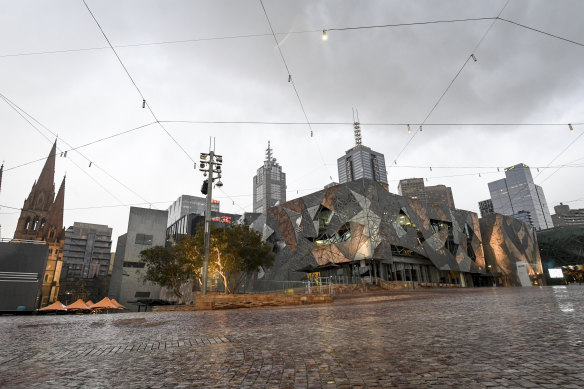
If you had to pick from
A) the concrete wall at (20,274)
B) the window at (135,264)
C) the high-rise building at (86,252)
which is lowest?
the concrete wall at (20,274)

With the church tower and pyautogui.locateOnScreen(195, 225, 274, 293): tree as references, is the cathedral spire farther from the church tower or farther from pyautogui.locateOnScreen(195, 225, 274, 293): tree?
pyautogui.locateOnScreen(195, 225, 274, 293): tree

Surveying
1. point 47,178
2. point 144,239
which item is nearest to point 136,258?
point 144,239

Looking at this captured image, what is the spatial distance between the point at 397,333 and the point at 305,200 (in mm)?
42371

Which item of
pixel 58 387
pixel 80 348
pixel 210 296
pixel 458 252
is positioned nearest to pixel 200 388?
pixel 58 387

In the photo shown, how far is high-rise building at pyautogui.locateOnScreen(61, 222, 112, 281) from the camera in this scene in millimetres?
110250

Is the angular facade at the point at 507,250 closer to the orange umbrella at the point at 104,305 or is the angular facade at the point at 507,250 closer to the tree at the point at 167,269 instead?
the tree at the point at 167,269

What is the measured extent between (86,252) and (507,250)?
425ft

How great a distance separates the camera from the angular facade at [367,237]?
40625 millimetres

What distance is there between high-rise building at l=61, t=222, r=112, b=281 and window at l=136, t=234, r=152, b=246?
213 ft

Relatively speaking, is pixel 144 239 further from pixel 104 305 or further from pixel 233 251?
pixel 233 251

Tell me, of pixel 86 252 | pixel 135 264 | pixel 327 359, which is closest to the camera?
pixel 327 359

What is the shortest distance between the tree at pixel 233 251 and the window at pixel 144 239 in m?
30.6

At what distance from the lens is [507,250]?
57906 mm

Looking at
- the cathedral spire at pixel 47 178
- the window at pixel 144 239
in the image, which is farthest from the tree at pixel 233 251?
the cathedral spire at pixel 47 178
